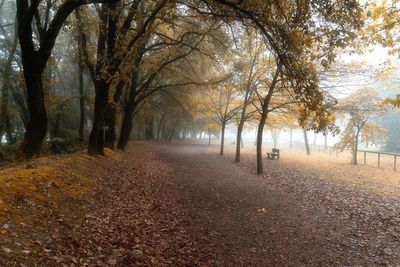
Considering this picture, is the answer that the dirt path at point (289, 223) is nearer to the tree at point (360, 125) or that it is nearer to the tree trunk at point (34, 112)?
the tree trunk at point (34, 112)

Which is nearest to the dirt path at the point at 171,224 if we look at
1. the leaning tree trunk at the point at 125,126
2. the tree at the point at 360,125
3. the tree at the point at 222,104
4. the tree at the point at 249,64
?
the leaning tree trunk at the point at 125,126

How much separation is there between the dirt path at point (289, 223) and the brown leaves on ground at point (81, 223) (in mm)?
773

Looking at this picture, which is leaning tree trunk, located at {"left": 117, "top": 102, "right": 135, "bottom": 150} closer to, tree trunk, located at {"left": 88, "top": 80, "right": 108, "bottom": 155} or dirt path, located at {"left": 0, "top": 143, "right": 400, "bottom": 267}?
tree trunk, located at {"left": 88, "top": 80, "right": 108, "bottom": 155}

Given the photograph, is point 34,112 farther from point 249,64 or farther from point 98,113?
point 249,64

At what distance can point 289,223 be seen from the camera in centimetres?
866

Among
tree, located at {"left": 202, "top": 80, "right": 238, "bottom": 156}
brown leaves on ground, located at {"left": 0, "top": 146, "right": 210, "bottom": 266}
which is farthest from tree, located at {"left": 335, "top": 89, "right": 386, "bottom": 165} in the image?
brown leaves on ground, located at {"left": 0, "top": 146, "right": 210, "bottom": 266}

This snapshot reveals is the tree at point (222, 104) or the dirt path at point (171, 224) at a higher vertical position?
the tree at point (222, 104)

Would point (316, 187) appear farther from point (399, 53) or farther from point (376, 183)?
point (399, 53)

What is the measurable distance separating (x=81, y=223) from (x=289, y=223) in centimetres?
518

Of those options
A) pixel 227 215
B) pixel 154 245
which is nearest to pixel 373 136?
pixel 227 215

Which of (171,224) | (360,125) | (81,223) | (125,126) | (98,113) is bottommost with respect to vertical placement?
(171,224)

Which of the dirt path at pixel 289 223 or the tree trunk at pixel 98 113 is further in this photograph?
the tree trunk at pixel 98 113

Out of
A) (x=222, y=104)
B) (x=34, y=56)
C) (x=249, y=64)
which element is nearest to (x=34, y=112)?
(x=34, y=56)

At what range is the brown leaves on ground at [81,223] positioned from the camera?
16.8 ft
